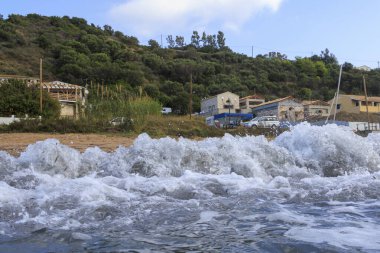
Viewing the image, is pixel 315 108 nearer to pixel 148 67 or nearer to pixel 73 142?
pixel 148 67

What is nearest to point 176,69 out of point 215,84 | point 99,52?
point 215,84

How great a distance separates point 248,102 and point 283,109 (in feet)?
22.6

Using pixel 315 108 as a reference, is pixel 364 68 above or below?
above

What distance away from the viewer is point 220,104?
56438mm

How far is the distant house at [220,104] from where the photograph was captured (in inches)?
2186

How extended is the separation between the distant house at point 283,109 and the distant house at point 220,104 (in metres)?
3.14

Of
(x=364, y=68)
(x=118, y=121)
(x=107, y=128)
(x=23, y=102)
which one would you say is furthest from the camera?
(x=364, y=68)

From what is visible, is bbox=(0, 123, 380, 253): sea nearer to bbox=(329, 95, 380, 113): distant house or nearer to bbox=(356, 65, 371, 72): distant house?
bbox=(329, 95, 380, 113): distant house

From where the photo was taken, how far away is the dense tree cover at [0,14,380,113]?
54719 millimetres

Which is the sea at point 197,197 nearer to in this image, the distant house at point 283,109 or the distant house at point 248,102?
the distant house at point 283,109

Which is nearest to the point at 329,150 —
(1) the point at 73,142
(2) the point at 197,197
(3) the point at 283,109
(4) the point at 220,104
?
(2) the point at 197,197

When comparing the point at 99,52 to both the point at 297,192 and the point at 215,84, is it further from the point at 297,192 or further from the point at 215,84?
the point at 297,192

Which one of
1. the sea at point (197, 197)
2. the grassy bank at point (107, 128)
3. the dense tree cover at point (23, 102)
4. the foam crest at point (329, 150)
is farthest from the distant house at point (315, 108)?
the sea at point (197, 197)

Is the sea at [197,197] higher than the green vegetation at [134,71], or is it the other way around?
the green vegetation at [134,71]
